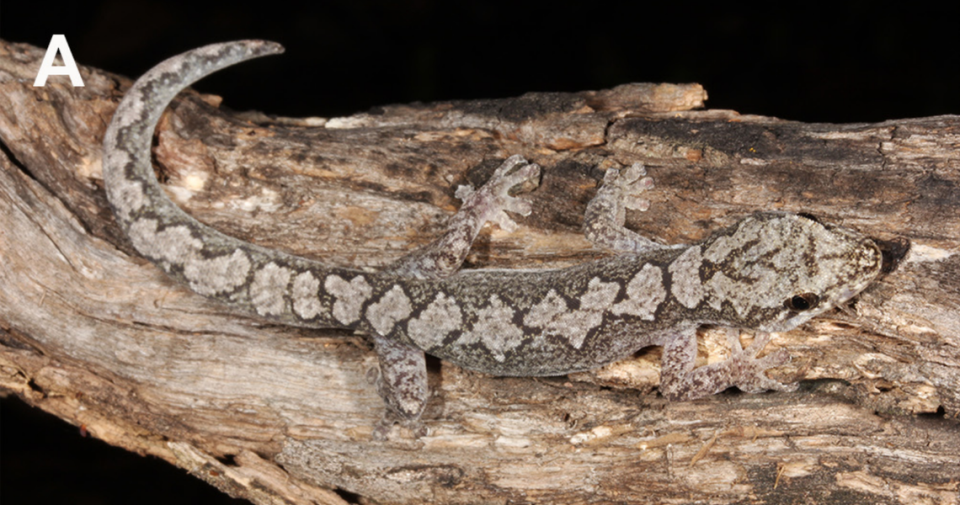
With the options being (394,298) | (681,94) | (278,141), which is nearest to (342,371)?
(394,298)

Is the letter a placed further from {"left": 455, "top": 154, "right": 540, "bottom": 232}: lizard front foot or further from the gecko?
{"left": 455, "top": 154, "right": 540, "bottom": 232}: lizard front foot

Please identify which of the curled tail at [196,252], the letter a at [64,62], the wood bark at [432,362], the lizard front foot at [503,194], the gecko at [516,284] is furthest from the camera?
the letter a at [64,62]

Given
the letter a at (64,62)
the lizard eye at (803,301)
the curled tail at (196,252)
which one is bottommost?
the lizard eye at (803,301)

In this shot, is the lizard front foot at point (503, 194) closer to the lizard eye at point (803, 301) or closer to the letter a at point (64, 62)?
the lizard eye at point (803, 301)

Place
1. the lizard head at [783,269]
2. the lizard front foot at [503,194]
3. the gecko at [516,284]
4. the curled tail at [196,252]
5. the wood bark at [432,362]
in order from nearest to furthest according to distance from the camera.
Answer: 1. the lizard head at [783,269]
2. the gecko at [516,284]
3. the wood bark at [432,362]
4. the curled tail at [196,252]
5. the lizard front foot at [503,194]

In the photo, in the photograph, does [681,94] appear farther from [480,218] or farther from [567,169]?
[480,218]

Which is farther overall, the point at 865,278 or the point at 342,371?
the point at 342,371

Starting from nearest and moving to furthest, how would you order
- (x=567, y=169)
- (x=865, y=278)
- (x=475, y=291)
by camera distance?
(x=865, y=278) < (x=475, y=291) < (x=567, y=169)

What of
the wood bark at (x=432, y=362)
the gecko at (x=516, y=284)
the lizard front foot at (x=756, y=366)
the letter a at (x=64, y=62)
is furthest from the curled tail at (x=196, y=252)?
the lizard front foot at (x=756, y=366)
